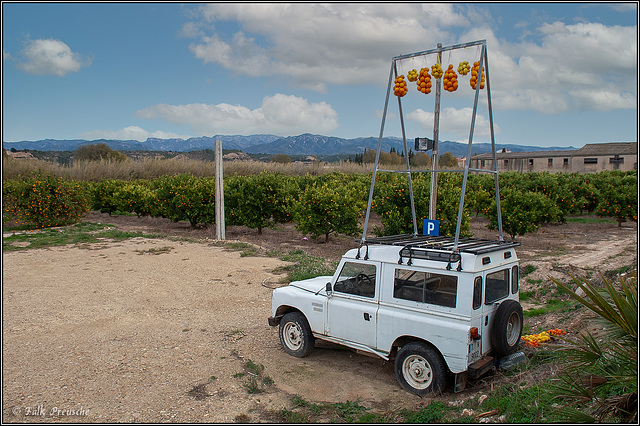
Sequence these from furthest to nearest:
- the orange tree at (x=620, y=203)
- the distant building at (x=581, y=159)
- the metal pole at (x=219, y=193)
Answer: the distant building at (x=581, y=159)
the orange tree at (x=620, y=203)
the metal pole at (x=219, y=193)

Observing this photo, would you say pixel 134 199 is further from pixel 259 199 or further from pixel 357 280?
pixel 357 280

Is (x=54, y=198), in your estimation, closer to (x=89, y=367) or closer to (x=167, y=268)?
(x=167, y=268)

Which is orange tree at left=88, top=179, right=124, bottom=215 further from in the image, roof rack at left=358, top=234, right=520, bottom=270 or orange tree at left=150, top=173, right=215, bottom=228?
roof rack at left=358, top=234, right=520, bottom=270

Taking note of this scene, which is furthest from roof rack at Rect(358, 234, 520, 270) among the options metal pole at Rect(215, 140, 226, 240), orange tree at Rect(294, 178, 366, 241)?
metal pole at Rect(215, 140, 226, 240)

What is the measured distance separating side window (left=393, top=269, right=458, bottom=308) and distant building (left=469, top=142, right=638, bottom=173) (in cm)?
5531

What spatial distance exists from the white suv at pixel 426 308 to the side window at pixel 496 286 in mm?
12

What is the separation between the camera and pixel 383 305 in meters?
5.91

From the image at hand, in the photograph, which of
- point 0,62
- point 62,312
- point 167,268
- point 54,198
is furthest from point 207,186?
point 0,62

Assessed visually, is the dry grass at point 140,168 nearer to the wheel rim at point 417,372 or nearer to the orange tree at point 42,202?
the orange tree at point 42,202

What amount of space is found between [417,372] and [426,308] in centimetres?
79

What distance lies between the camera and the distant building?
60.5 meters

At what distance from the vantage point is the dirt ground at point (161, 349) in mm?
5367

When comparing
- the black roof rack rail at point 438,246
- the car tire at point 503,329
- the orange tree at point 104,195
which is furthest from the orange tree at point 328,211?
the orange tree at point 104,195

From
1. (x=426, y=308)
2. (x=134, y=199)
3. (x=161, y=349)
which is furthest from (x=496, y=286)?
(x=134, y=199)
